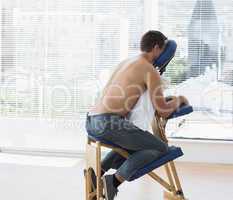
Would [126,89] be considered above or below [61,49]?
below

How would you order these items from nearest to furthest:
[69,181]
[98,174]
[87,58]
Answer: [98,174]
[69,181]
[87,58]

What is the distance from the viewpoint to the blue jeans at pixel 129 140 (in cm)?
268

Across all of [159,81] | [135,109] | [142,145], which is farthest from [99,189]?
[159,81]

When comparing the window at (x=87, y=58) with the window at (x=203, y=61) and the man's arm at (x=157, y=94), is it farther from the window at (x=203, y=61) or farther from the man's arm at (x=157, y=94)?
the man's arm at (x=157, y=94)

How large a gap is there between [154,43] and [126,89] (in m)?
0.38

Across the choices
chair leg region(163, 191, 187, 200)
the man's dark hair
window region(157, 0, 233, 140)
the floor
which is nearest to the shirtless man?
the man's dark hair

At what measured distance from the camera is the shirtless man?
269 centimetres

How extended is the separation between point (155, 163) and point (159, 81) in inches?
21.0

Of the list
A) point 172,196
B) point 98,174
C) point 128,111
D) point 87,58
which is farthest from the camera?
point 87,58

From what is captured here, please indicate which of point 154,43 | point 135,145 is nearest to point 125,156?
point 135,145

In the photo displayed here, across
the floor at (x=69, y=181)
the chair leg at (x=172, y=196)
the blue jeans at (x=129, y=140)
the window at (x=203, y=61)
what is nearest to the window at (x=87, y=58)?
the window at (x=203, y=61)

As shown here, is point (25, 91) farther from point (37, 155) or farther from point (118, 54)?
point (118, 54)

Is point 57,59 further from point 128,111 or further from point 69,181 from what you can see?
point 128,111

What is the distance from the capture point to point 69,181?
3732 millimetres
